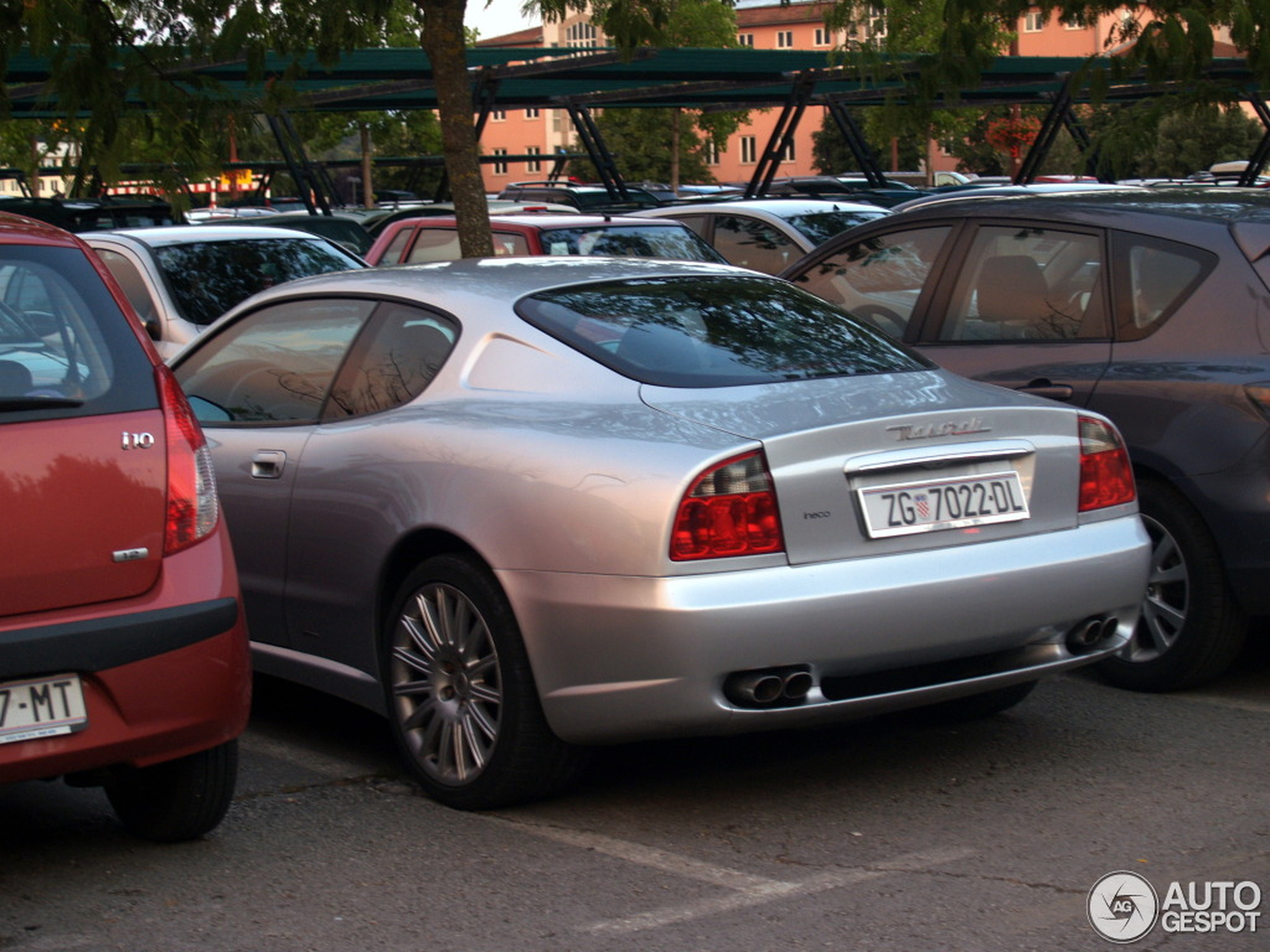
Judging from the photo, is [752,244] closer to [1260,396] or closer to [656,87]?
[1260,396]

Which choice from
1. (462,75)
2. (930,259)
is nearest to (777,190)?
(462,75)

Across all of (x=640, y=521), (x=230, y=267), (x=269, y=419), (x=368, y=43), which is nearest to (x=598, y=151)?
(x=230, y=267)

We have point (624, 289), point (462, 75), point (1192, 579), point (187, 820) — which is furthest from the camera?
point (462, 75)

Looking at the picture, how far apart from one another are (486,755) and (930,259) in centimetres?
319

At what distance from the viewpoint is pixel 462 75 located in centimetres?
948

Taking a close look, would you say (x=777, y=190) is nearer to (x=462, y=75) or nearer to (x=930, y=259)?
(x=462, y=75)

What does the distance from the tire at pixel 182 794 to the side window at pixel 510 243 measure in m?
7.90

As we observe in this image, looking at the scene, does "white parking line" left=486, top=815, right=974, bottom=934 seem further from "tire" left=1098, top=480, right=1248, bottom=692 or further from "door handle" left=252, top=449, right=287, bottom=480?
"tire" left=1098, top=480, right=1248, bottom=692

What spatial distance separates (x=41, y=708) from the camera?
12.8ft

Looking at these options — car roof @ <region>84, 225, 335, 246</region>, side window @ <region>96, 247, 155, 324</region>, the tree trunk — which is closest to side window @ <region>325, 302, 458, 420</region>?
the tree trunk

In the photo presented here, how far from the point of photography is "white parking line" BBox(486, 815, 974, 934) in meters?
3.92

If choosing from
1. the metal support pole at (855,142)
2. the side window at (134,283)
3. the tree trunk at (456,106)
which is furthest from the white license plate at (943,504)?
the metal support pole at (855,142)

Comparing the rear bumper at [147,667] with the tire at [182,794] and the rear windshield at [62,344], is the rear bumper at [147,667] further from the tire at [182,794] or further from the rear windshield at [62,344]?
the rear windshield at [62,344]

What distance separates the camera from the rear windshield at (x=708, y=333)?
196 inches
